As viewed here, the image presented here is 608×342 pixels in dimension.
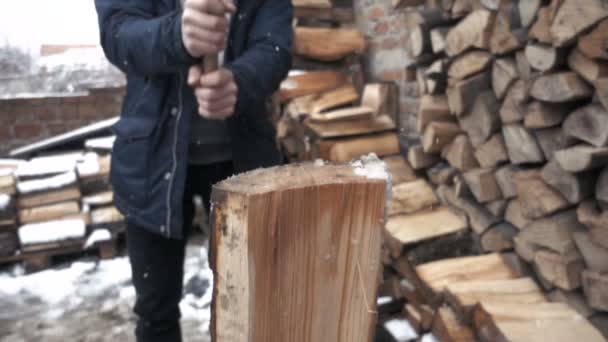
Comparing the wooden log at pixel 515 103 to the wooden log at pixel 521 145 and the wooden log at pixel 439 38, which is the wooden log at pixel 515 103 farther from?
the wooden log at pixel 439 38

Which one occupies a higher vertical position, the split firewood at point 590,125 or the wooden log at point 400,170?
the split firewood at point 590,125

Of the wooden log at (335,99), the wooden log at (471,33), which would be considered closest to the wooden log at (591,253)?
the wooden log at (471,33)

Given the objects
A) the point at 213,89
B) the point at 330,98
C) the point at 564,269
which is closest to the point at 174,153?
the point at 213,89

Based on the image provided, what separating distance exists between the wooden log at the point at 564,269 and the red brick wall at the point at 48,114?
10.9 ft

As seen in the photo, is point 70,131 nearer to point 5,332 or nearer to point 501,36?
point 5,332

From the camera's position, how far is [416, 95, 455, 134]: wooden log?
2.31 m

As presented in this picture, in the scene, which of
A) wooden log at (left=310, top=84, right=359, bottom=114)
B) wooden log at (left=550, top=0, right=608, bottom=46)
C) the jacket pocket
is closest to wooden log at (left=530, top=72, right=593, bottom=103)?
wooden log at (left=550, top=0, right=608, bottom=46)

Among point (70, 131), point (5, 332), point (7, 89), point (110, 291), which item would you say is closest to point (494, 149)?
point (110, 291)

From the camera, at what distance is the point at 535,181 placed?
5.85ft

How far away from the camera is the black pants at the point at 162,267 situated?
4.90 feet

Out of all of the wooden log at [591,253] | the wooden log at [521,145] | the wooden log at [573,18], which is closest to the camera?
the wooden log at [573,18]

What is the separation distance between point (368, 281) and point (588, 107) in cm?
122

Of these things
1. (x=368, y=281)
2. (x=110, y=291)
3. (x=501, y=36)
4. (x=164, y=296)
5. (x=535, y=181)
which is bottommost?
(x=110, y=291)

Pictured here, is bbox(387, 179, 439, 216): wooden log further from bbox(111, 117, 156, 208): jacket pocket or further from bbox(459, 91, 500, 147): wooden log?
bbox(111, 117, 156, 208): jacket pocket
